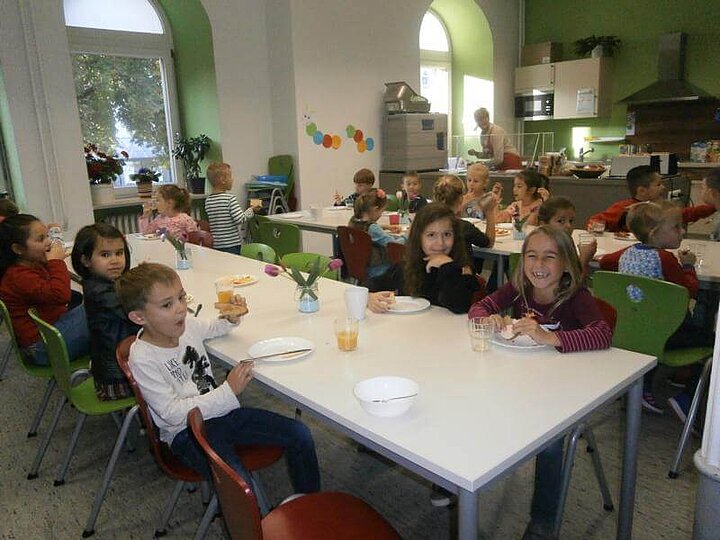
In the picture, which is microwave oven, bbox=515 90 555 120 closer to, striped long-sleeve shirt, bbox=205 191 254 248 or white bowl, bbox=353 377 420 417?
striped long-sleeve shirt, bbox=205 191 254 248

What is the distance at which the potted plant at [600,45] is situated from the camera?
769cm

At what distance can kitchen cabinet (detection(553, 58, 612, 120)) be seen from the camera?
765cm

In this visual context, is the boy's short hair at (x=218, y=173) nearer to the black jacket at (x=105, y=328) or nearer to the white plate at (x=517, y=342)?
the black jacket at (x=105, y=328)

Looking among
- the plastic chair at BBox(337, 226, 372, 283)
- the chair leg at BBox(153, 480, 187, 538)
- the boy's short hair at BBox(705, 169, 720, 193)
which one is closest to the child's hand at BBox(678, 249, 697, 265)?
the boy's short hair at BBox(705, 169, 720, 193)

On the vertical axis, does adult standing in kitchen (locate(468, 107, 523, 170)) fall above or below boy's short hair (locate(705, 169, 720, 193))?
above

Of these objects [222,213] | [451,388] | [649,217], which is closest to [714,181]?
[649,217]

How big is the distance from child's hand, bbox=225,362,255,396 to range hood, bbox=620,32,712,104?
7175 mm

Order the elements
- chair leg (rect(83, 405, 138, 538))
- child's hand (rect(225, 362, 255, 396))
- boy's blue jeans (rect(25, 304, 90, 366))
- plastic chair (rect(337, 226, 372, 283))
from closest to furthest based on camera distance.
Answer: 1. child's hand (rect(225, 362, 255, 396))
2. chair leg (rect(83, 405, 138, 538))
3. boy's blue jeans (rect(25, 304, 90, 366))
4. plastic chair (rect(337, 226, 372, 283))

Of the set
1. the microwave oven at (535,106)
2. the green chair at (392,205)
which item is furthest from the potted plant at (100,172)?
the microwave oven at (535,106)

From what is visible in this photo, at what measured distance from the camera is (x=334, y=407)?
143 centimetres

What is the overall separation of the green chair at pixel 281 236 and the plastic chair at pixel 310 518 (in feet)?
8.59

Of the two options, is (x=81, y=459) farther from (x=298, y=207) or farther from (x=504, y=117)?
(x=504, y=117)

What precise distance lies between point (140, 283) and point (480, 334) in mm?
1069

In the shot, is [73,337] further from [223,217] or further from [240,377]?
[223,217]
